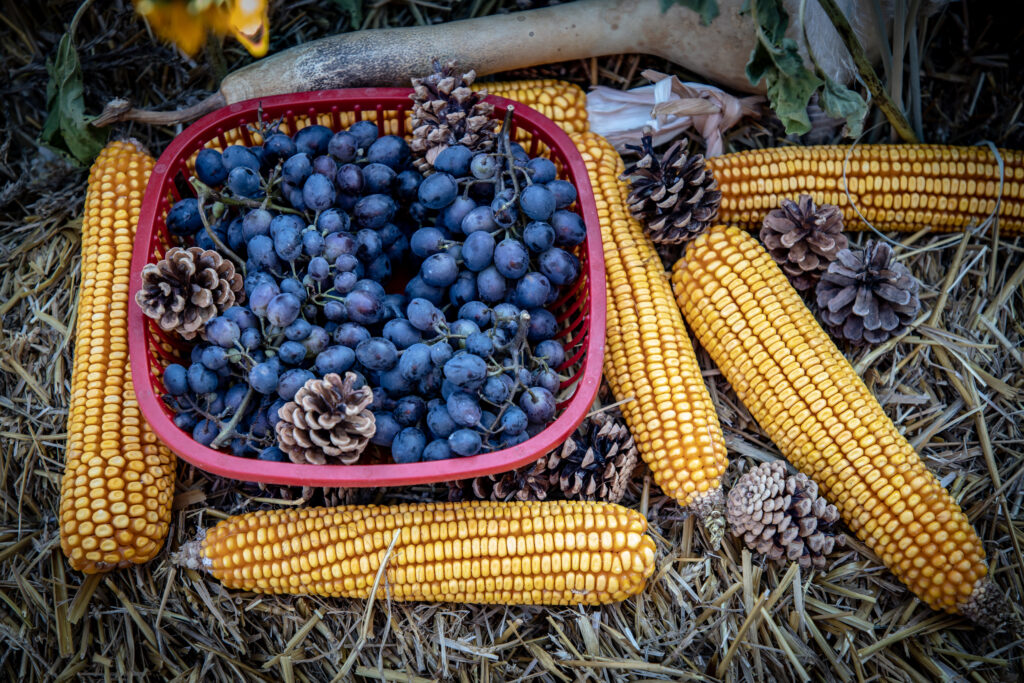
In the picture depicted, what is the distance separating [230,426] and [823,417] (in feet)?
5.64

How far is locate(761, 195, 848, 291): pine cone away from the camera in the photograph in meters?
2.35

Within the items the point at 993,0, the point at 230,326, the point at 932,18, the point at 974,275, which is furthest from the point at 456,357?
the point at 993,0

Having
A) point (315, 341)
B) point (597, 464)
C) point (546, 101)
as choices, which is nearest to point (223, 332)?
point (315, 341)

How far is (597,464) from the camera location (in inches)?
85.1

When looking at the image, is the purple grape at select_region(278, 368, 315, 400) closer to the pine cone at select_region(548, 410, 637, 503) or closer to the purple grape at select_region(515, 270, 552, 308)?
the purple grape at select_region(515, 270, 552, 308)

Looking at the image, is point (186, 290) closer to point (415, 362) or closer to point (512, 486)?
point (415, 362)

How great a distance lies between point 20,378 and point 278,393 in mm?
1171

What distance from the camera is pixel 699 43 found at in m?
2.57

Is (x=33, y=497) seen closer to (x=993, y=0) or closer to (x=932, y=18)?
(x=932, y=18)

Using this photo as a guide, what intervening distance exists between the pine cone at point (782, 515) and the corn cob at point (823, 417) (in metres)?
0.09

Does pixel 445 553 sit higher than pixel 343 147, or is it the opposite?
pixel 343 147

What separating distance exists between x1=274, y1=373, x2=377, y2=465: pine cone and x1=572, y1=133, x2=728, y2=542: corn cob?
84 cm

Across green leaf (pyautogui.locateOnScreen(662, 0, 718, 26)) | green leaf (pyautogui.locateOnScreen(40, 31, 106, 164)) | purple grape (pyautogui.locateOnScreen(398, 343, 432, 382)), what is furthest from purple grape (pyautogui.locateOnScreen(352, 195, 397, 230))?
green leaf (pyautogui.locateOnScreen(40, 31, 106, 164))

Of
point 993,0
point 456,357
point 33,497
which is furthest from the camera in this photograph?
point 993,0
